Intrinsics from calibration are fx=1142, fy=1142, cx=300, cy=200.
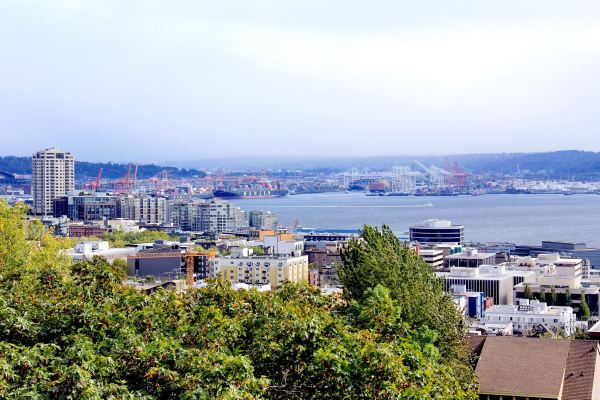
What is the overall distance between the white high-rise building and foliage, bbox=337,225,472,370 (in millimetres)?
57485

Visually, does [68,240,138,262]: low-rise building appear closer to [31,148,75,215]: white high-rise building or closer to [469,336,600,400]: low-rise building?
[469,336,600,400]: low-rise building

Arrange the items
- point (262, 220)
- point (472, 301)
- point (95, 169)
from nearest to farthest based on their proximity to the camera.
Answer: point (472, 301)
point (262, 220)
point (95, 169)

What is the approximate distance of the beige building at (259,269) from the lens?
30.2 metres

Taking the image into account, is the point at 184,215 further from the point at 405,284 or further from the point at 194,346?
the point at 194,346

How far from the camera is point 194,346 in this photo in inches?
292

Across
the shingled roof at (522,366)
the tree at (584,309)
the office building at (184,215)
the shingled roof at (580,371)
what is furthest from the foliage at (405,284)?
the office building at (184,215)

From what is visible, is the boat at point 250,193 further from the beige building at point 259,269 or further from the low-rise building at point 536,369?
the low-rise building at point 536,369

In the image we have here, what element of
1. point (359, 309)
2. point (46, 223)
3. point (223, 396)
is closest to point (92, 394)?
point (223, 396)

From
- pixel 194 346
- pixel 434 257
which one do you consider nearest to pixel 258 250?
pixel 434 257

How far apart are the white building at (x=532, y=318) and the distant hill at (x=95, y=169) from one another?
319ft

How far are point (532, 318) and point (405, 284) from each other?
42.6 feet

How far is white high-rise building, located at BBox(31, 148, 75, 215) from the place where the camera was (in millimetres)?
70812

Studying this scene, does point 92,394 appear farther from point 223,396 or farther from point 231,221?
point 231,221

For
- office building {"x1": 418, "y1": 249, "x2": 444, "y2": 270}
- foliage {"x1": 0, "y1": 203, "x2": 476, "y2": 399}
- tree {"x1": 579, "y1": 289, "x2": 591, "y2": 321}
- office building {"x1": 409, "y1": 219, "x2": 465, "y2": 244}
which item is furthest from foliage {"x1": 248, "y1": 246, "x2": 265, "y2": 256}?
foliage {"x1": 0, "y1": 203, "x2": 476, "y2": 399}
